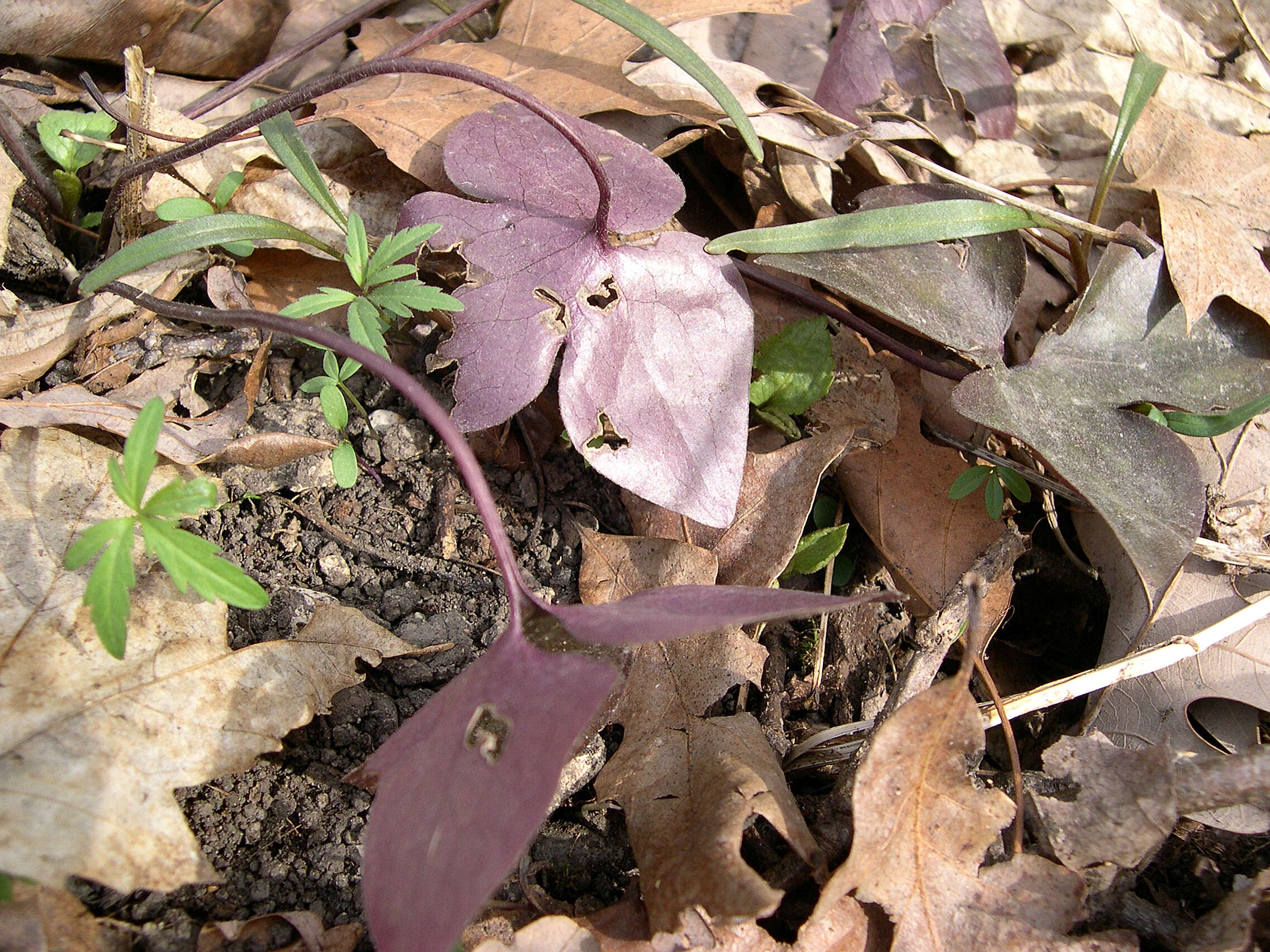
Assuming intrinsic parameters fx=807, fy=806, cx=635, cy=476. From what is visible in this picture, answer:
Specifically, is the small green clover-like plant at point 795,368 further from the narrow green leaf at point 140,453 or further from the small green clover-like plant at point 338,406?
the narrow green leaf at point 140,453

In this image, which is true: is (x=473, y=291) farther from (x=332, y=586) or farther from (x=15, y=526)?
(x=15, y=526)

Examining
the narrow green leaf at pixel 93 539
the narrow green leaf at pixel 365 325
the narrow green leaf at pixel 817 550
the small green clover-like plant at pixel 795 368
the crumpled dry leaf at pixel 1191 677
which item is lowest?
the crumpled dry leaf at pixel 1191 677

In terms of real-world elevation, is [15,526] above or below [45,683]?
above

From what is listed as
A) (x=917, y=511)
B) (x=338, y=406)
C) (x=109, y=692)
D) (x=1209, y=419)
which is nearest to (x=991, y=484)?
(x=917, y=511)

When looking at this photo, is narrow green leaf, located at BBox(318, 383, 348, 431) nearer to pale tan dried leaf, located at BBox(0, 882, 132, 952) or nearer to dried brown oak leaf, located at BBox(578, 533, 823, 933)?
dried brown oak leaf, located at BBox(578, 533, 823, 933)

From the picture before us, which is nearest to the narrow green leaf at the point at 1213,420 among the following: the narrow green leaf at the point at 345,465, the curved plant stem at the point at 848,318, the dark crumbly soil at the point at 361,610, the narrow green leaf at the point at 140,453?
the curved plant stem at the point at 848,318

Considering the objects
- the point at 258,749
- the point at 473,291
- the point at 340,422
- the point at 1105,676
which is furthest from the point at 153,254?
the point at 1105,676

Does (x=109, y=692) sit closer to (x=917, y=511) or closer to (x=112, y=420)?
(x=112, y=420)
